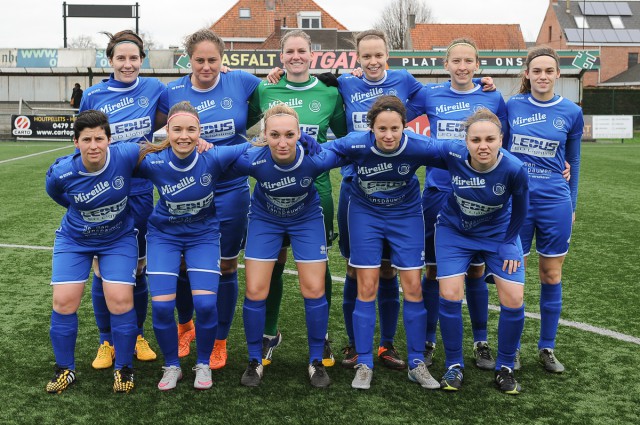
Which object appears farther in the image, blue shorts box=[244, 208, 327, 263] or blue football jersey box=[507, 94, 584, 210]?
blue football jersey box=[507, 94, 584, 210]

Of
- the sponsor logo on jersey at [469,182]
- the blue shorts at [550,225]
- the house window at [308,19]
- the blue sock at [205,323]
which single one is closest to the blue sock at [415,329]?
the sponsor logo on jersey at [469,182]

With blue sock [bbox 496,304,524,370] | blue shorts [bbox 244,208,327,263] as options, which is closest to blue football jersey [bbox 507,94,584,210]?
blue sock [bbox 496,304,524,370]

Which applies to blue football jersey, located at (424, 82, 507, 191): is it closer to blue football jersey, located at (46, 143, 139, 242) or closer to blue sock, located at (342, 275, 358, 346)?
blue sock, located at (342, 275, 358, 346)

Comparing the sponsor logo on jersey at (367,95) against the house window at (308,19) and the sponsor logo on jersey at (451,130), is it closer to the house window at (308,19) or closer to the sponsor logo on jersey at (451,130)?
the sponsor logo on jersey at (451,130)

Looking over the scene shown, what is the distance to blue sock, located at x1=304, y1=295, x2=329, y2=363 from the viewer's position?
155 inches

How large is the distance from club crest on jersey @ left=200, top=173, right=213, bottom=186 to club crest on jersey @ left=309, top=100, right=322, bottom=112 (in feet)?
2.82

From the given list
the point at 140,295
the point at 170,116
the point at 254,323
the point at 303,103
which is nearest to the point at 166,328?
the point at 254,323

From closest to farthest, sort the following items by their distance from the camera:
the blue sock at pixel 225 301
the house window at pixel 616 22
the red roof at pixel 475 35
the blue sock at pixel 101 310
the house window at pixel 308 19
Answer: the blue sock at pixel 101 310 < the blue sock at pixel 225 301 < the house window at pixel 308 19 < the red roof at pixel 475 35 < the house window at pixel 616 22

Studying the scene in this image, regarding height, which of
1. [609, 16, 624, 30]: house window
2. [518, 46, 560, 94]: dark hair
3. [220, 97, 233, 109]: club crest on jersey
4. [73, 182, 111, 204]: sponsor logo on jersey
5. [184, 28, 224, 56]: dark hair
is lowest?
[73, 182, 111, 204]: sponsor logo on jersey

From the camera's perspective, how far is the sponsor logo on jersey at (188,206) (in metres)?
3.79

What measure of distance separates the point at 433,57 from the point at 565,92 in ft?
17.0

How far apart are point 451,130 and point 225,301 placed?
174 cm

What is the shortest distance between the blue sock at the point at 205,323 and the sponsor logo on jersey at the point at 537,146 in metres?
2.00

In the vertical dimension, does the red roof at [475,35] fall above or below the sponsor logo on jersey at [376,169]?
above
